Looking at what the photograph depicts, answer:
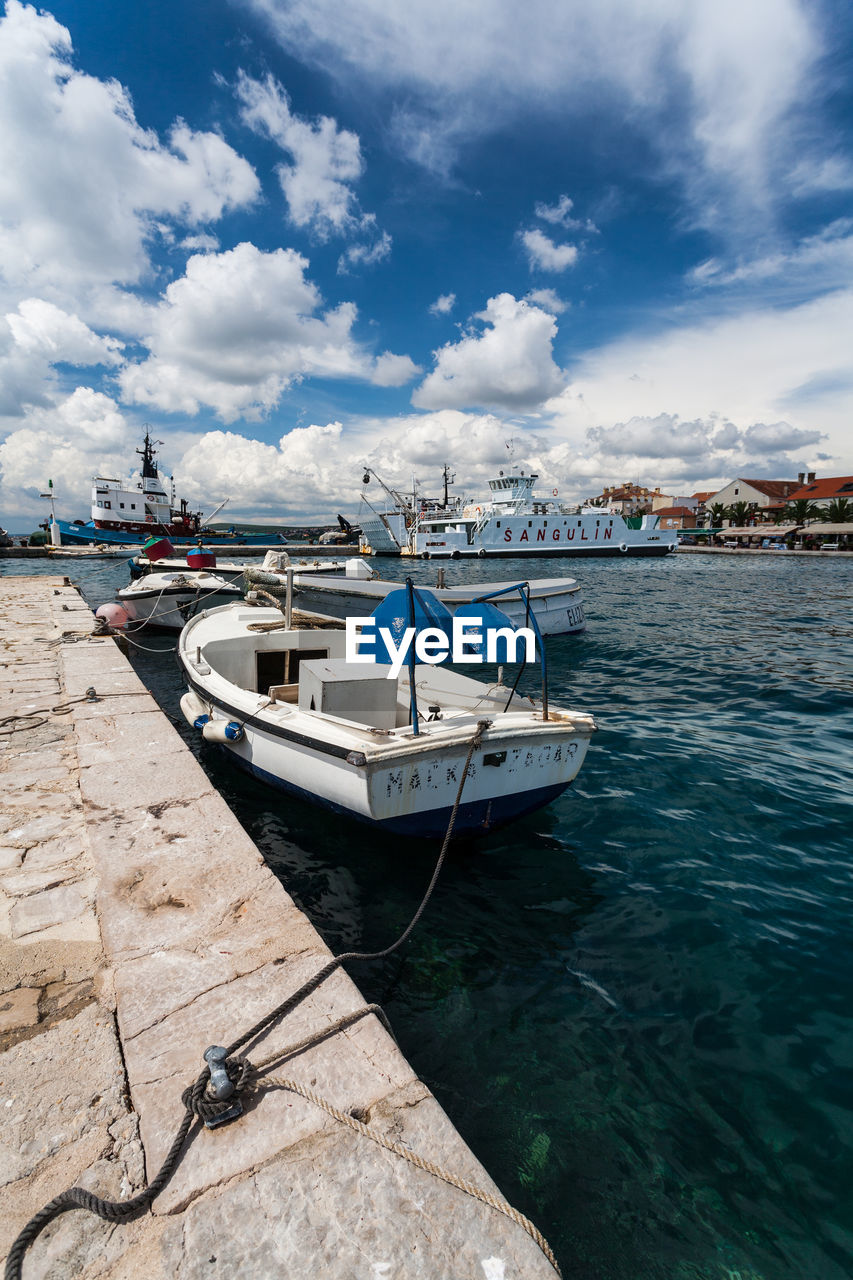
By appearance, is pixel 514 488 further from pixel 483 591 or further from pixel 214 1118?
pixel 214 1118

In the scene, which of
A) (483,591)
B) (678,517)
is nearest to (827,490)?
(678,517)

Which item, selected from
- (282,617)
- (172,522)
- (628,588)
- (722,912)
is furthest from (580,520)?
(722,912)

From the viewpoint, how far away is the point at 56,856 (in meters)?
3.56

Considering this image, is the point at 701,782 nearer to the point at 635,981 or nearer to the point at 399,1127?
the point at 635,981

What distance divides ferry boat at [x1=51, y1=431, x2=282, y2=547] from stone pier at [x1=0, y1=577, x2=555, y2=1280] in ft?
169

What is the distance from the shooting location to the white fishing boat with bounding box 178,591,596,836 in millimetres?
4262

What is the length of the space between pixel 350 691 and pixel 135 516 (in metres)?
56.8

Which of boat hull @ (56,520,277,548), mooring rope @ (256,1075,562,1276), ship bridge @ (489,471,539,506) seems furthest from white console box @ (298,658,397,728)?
ship bridge @ (489,471,539,506)

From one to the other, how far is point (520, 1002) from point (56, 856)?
3222 mm

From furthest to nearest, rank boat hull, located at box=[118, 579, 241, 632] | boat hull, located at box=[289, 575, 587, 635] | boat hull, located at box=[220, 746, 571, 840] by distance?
Result: boat hull, located at box=[118, 579, 241, 632] → boat hull, located at box=[289, 575, 587, 635] → boat hull, located at box=[220, 746, 571, 840]

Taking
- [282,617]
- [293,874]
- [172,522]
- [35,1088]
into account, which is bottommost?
[293,874]

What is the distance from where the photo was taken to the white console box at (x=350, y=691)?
17.7 ft

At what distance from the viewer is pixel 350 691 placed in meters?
5.48

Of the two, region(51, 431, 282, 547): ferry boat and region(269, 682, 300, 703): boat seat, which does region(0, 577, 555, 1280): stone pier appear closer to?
region(269, 682, 300, 703): boat seat
